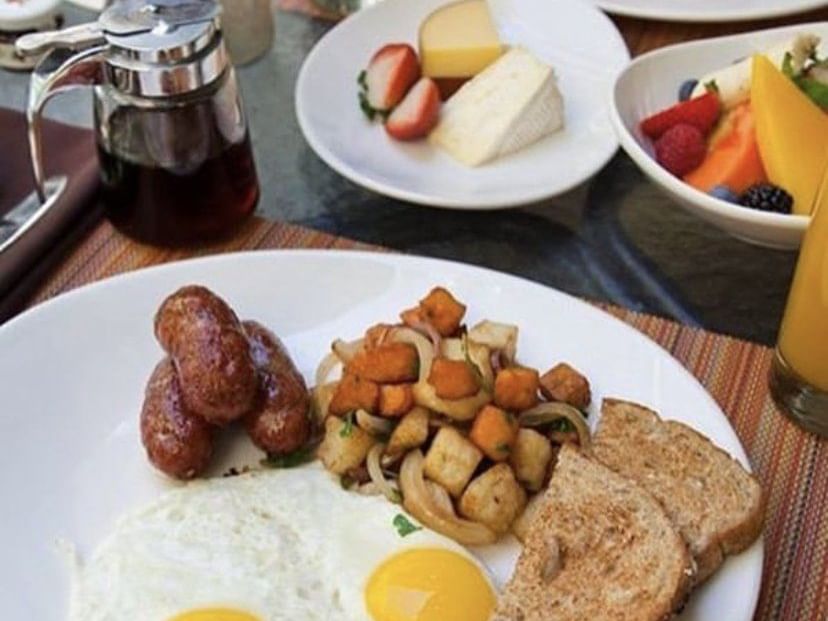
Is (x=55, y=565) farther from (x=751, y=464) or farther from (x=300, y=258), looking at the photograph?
(x=751, y=464)

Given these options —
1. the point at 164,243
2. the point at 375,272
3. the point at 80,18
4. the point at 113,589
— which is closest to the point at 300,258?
the point at 375,272

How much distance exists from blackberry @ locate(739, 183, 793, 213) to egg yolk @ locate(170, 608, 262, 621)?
1009 millimetres

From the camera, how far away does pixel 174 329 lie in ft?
5.38

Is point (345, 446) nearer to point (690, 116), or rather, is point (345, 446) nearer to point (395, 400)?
point (395, 400)

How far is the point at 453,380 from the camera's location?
155 centimetres

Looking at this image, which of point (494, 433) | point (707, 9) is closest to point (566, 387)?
point (494, 433)

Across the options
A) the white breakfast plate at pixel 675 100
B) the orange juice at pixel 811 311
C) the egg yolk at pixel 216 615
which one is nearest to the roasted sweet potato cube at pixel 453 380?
the egg yolk at pixel 216 615

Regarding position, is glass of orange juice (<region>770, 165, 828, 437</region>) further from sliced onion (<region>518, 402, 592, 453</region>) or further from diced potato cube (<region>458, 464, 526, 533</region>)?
diced potato cube (<region>458, 464, 526, 533</region>)

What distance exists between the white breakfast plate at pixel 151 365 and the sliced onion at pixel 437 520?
0.12 feet

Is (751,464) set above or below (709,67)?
below

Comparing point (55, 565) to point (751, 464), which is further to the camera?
point (751, 464)

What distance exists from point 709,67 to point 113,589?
145 centimetres

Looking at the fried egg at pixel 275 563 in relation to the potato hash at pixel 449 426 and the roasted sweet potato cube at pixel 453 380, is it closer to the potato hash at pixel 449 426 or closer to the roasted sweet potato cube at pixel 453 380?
the potato hash at pixel 449 426

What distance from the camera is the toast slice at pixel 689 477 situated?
145cm
